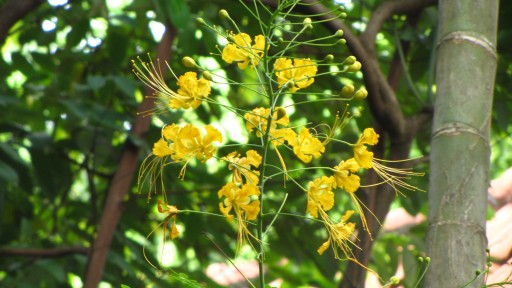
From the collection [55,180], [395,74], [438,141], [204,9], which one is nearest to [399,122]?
[395,74]

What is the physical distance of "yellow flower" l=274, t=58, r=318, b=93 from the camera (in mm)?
1368

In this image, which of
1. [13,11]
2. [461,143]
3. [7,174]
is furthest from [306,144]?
[13,11]

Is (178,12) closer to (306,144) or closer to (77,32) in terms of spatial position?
(77,32)

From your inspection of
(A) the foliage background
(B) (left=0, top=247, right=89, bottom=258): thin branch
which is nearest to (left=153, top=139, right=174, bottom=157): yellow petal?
(A) the foliage background

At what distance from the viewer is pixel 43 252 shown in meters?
3.11

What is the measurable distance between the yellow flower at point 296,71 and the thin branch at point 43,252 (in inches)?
74.0

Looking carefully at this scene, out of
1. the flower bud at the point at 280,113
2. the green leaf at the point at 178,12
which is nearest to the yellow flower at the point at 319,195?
the flower bud at the point at 280,113

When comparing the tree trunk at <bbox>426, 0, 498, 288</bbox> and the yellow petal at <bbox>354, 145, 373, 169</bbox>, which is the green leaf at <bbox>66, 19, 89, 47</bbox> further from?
the yellow petal at <bbox>354, 145, 373, 169</bbox>

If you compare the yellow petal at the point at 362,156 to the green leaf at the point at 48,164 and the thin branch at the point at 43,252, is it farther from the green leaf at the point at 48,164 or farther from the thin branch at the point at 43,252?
the green leaf at the point at 48,164

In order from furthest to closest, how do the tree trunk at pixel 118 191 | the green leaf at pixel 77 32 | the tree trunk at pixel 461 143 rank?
the green leaf at pixel 77 32 < the tree trunk at pixel 118 191 < the tree trunk at pixel 461 143

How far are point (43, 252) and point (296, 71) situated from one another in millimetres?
1934

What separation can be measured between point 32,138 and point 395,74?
127cm

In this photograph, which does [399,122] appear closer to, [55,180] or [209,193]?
[209,193]

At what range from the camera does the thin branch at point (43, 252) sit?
10.1ft
